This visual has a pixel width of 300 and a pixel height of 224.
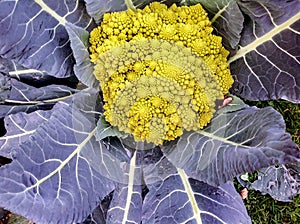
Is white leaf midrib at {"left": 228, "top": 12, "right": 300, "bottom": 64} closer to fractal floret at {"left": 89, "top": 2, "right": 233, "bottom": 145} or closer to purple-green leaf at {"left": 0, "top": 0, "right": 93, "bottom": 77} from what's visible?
fractal floret at {"left": 89, "top": 2, "right": 233, "bottom": 145}

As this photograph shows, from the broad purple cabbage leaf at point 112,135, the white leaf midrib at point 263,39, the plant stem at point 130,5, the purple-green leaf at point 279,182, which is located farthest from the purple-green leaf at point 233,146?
the purple-green leaf at point 279,182

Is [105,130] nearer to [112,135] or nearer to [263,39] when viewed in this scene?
[112,135]

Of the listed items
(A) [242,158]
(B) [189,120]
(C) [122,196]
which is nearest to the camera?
(A) [242,158]

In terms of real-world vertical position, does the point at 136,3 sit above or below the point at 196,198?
above

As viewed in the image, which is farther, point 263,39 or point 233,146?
point 263,39

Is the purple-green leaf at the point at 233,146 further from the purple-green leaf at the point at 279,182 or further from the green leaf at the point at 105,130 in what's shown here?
the purple-green leaf at the point at 279,182

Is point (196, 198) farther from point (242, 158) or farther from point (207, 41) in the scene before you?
point (207, 41)

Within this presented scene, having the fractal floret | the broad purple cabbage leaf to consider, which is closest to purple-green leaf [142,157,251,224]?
the broad purple cabbage leaf

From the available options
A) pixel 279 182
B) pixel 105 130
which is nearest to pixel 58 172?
pixel 105 130

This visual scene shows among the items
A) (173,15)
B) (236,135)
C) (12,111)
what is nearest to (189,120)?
(236,135)
